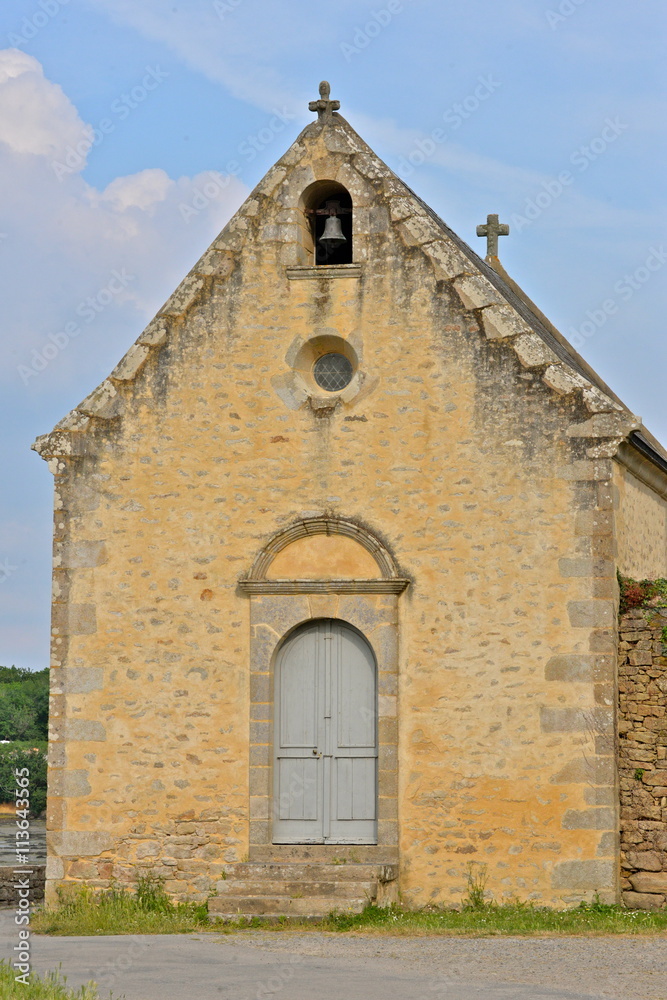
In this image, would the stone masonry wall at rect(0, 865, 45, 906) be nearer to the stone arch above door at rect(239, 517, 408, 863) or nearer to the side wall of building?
the stone arch above door at rect(239, 517, 408, 863)

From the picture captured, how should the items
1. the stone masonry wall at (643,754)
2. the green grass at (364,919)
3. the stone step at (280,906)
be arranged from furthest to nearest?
1. the stone masonry wall at (643,754)
2. the stone step at (280,906)
3. the green grass at (364,919)

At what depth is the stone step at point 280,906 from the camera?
12086 mm

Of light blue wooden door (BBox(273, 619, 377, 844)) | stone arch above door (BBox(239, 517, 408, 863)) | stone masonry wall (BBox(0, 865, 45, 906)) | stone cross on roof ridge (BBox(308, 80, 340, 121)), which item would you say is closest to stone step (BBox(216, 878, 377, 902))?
stone arch above door (BBox(239, 517, 408, 863))

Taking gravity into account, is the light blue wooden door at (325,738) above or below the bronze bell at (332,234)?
below

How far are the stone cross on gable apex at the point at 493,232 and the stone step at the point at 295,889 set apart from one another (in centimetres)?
981

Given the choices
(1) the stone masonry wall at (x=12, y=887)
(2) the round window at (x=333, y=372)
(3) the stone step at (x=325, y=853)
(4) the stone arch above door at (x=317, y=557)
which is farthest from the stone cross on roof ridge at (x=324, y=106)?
(1) the stone masonry wall at (x=12, y=887)

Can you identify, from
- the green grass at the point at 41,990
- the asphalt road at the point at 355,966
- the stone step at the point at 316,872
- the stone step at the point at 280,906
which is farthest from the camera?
the stone step at the point at 316,872

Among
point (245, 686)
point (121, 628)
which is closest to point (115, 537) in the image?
point (121, 628)

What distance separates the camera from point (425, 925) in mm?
11734

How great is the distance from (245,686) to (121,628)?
1.34 meters

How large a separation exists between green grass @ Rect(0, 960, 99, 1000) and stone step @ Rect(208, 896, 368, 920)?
297cm

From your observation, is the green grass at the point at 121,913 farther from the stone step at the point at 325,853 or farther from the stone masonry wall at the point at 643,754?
the stone masonry wall at the point at 643,754

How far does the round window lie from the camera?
45.3 ft

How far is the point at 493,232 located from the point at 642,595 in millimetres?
7831
